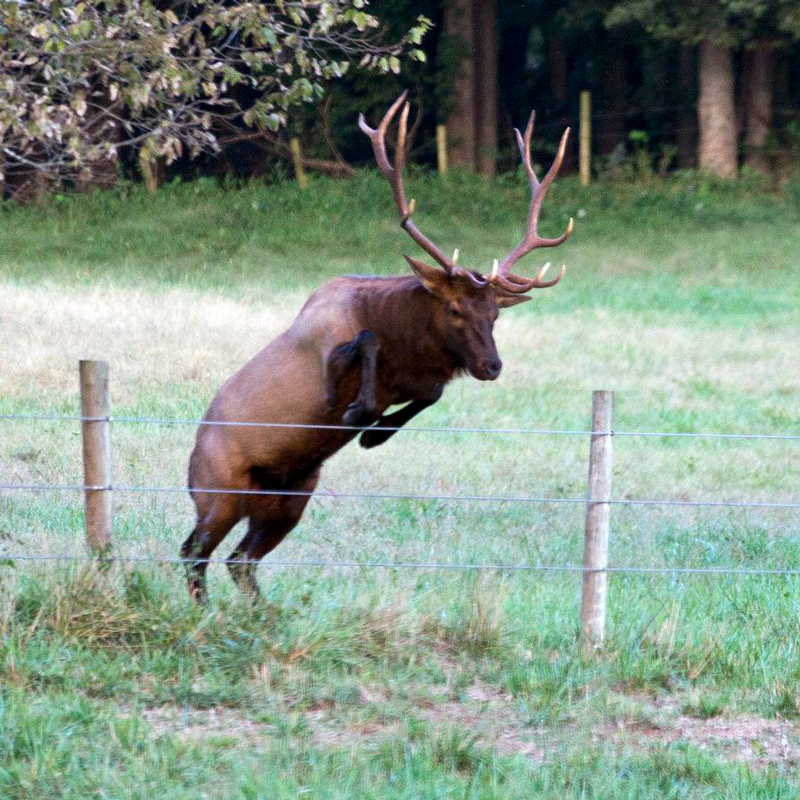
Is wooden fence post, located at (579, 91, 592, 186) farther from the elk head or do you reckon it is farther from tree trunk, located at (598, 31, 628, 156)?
the elk head

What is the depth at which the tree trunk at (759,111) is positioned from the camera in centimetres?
2611

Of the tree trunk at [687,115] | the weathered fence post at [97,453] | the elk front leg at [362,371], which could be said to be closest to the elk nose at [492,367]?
the elk front leg at [362,371]

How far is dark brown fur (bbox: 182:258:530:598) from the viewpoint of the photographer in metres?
6.50

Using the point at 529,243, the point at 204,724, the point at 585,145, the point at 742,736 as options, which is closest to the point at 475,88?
the point at 585,145

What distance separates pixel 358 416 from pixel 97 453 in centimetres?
121

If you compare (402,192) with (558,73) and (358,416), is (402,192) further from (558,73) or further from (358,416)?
(558,73)

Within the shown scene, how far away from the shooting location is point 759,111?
1039 inches

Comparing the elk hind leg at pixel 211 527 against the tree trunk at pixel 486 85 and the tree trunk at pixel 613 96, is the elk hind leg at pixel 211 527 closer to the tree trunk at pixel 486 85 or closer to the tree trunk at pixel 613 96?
the tree trunk at pixel 486 85

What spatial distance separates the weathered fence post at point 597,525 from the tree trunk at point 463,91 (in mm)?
20654

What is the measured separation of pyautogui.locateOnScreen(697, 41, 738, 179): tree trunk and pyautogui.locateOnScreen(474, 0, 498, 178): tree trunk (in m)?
4.09

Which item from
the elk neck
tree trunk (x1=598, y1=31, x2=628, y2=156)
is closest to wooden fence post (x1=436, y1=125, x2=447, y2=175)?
tree trunk (x1=598, y1=31, x2=628, y2=156)

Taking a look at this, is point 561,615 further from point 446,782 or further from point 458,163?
point 458,163

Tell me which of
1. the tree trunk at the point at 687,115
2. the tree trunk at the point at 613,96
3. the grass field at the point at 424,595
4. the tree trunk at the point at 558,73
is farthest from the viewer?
the tree trunk at the point at 558,73

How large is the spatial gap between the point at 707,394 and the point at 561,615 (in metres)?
7.40
